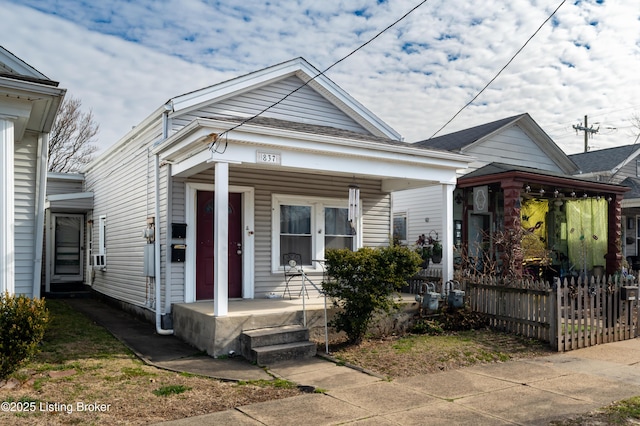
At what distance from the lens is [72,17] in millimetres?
9688

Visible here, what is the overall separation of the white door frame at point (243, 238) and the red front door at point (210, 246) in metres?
0.11

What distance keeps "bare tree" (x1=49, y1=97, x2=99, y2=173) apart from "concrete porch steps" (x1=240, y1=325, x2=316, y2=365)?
79.0 ft

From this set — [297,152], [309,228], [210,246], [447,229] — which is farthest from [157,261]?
[447,229]

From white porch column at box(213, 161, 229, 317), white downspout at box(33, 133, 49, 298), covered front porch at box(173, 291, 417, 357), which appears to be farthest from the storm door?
white porch column at box(213, 161, 229, 317)

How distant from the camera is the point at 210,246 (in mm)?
9898

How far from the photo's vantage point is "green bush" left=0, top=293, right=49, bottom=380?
211 inches

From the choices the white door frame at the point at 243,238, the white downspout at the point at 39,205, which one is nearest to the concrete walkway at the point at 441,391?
the white door frame at the point at 243,238

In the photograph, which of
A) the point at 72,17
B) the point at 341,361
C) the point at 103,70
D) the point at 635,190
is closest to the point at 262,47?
the point at 72,17

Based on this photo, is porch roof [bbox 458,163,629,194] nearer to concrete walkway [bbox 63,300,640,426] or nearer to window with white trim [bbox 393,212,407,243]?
window with white trim [bbox 393,212,407,243]

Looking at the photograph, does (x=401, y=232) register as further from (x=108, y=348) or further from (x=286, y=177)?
(x=108, y=348)

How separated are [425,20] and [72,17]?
658 cm

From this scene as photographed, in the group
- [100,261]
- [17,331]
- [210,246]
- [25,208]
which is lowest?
[17,331]

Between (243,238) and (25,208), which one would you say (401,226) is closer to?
(243,238)

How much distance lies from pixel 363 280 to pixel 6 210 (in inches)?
193
